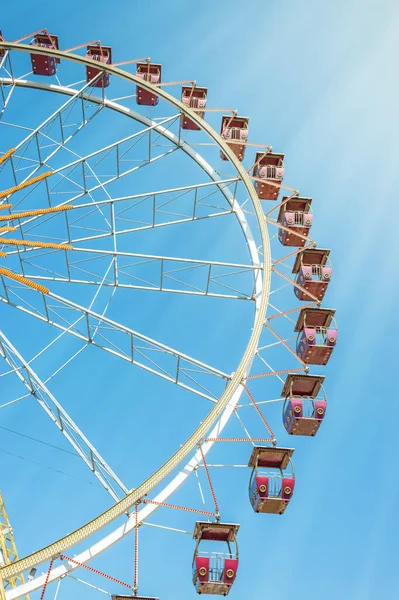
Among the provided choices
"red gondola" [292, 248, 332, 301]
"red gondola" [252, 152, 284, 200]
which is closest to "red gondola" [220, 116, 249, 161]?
"red gondola" [252, 152, 284, 200]

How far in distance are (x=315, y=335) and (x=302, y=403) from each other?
7.52 ft

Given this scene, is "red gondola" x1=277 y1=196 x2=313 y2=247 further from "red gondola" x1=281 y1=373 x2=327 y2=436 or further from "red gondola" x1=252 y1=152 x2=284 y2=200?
"red gondola" x1=281 y1=373 x2=327 y2=436

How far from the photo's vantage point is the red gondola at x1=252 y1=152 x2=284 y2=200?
23.9 m

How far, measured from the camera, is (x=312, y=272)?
68.5 ft

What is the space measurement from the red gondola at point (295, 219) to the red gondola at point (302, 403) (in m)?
6.62

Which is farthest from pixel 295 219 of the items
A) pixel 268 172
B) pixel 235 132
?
pixel 235 132

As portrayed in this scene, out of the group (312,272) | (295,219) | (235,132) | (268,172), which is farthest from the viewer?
(235,132)

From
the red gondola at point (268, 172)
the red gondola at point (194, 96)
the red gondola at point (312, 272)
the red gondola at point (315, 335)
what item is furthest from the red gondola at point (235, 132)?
the red gondola at point (315, 335)

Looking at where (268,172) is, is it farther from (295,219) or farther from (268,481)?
(268,481)

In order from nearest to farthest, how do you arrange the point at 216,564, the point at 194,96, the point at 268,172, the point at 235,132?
the point at 216,564, the point at 268,172, the point at 235,132, the point at 194,96

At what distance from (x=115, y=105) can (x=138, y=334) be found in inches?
444

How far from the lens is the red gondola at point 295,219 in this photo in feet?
74.6

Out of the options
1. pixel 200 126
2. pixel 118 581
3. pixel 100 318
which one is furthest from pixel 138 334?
pixel 200 126

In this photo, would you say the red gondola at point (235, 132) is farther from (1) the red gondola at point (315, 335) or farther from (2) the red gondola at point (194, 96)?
(1) the red gondola at point (315, 335)
